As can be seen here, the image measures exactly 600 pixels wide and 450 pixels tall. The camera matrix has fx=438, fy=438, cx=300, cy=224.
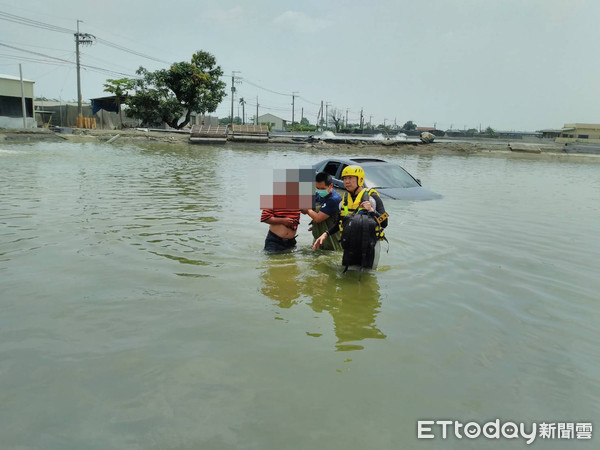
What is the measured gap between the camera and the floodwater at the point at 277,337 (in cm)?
261

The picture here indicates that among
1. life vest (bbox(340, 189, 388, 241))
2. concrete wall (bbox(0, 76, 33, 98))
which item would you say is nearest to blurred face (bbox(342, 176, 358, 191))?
life vest (bbox(340, 189, 388, 241))

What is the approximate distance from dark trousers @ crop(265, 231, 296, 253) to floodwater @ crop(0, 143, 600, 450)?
0.48 ft

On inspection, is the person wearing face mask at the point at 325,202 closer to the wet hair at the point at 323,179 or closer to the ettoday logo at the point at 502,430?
the wet hair at the point at 323,179

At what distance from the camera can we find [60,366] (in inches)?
124

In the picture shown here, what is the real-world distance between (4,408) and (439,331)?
130 inches

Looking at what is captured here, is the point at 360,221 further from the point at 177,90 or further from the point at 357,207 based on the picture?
the point at 177,90

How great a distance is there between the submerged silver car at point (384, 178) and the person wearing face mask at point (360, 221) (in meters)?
4.99

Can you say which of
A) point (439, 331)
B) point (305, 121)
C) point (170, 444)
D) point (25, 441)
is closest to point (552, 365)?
point (439, 331)

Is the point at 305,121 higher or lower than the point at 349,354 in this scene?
higher

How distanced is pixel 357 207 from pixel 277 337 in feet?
5.78

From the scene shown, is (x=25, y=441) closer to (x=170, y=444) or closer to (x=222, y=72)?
(x=170, y=444)

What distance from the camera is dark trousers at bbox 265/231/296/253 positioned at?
5.80m

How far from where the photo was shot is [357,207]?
15.7 ft

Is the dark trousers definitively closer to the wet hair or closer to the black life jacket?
the wet hair
